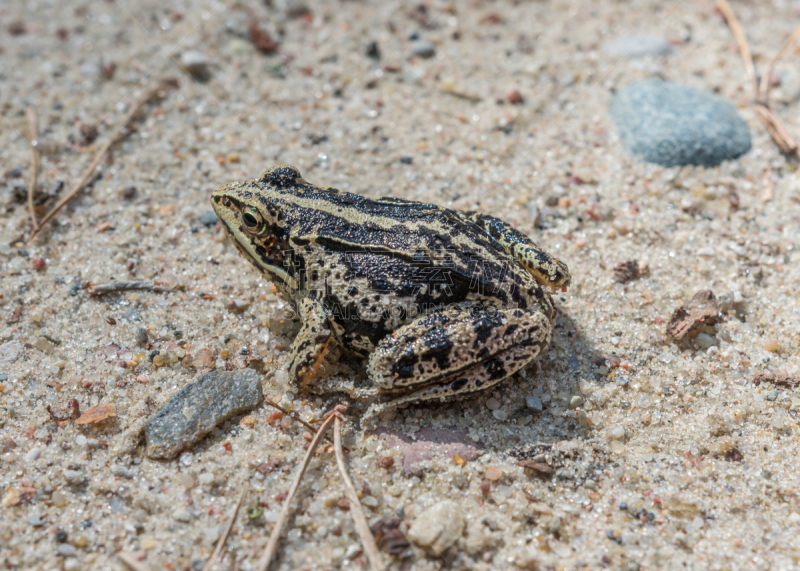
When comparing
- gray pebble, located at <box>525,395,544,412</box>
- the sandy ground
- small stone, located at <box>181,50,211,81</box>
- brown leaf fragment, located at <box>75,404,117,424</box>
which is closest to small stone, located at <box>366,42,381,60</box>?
the sandy ground

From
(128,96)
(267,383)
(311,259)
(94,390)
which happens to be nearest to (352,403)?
(267,383)

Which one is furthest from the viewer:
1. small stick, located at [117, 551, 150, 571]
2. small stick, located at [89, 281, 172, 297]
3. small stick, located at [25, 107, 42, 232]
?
small stick, located at [25, 107, 42, 232]

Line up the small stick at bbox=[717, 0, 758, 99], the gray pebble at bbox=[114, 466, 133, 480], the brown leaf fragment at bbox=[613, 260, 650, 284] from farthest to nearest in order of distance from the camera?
the small stick at bbox=[717, 0, 758, 99] < the brown leaf fragment at bbox=[613, 260, 650, 284] < the gray pebble at bbox=[114, 466, 133, 480]

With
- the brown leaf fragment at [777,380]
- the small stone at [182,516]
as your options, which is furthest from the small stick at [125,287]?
the brown leaf fragment at [777,380]

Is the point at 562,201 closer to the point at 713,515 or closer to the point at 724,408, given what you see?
the point at 724,408

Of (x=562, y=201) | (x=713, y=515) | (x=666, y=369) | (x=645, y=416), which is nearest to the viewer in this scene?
(x=713, y=515)

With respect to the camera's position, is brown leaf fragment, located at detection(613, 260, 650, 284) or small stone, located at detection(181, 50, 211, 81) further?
small stone, located at detection(181, 50, 211, 81)

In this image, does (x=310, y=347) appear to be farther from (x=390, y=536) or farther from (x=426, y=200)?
(x=426, y=200)

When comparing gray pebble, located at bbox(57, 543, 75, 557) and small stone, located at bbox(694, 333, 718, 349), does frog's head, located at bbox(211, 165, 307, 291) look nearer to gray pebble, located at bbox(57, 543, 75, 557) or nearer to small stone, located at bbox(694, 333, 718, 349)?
gray pebble, located at bbox(57, 543, 75, 557)
